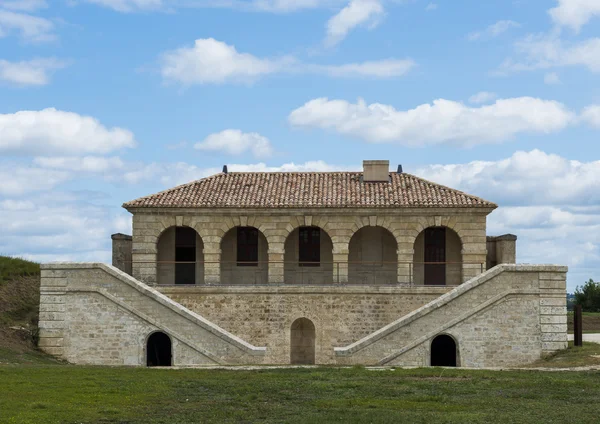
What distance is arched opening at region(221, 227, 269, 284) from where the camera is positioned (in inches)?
1357

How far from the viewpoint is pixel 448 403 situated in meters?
17.6

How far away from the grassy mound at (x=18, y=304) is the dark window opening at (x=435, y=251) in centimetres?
1485

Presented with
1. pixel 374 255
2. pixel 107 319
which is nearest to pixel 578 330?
pixel 374 255

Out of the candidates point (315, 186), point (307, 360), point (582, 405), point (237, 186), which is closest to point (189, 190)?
point (237, 186)

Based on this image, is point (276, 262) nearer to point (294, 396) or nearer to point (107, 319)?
point (107, 319)

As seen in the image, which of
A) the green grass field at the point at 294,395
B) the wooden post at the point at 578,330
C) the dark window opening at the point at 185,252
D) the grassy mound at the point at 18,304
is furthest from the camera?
the dark window opening at the point at 185,252

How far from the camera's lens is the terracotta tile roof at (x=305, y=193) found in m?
33.1

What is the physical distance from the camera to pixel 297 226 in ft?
109

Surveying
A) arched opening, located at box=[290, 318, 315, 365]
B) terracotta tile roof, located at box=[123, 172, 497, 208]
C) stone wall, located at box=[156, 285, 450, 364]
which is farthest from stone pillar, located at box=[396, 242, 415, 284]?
arched opening, located at box=[290, 318, 315, 365]

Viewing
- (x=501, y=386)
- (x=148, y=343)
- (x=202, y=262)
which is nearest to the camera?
(x=501, y=386)

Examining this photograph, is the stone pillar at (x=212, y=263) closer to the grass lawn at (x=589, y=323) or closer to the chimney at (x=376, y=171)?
the chimney at (x=376, y=171)

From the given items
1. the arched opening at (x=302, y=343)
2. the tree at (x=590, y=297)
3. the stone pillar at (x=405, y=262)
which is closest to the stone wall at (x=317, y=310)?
the arched opening at (x=302, y=343)

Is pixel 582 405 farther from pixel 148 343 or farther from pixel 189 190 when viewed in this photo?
pixel 189 190

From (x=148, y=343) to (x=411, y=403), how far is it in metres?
16.0
